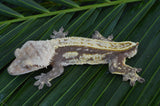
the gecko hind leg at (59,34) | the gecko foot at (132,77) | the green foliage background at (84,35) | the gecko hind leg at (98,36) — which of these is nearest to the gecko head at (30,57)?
the green foliage background at (84,35)

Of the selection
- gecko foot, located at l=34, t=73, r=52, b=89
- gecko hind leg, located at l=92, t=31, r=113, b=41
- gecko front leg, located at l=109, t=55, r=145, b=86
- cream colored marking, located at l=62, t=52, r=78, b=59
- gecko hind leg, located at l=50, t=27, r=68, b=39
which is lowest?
gecko foot, located at l=34, t=73, r=52, b=89

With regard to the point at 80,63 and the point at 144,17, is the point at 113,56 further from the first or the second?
the point at 144,17

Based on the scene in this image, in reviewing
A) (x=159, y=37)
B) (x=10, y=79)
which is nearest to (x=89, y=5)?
(x=159, y=37)

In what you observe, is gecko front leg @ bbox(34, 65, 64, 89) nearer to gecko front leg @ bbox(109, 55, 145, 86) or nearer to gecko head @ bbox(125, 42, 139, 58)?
gecko front leg @ bbox(109, 55, 145, 86)

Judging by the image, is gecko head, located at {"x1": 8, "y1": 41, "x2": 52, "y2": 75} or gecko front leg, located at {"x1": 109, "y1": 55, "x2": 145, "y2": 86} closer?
gecko head, located at {"x1": 8, "y1": 41, "x2": 52, "y2": 75}

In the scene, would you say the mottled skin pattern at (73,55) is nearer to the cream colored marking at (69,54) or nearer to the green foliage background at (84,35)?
the cream colored marking at (69,54)

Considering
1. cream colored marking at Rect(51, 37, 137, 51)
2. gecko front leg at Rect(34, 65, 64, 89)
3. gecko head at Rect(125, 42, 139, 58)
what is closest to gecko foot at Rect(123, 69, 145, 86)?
gecko head at Rect(125, 42, 139, 58)

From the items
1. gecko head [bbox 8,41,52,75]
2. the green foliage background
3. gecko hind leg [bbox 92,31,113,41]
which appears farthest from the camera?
gecko hind leg [bbox 92,31,113,41]
